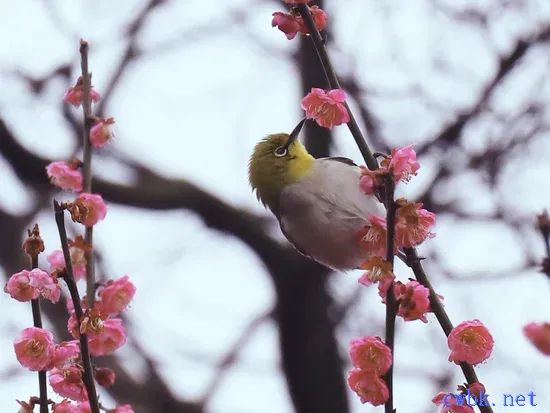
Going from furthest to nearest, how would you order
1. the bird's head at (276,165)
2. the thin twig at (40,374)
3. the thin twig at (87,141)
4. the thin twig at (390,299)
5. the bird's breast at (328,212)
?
the bird's head at (276,165), the bird's breast at (328,212), the thin twig at (87,141), the thin twig at (40,374), the thin twig at (390,299)

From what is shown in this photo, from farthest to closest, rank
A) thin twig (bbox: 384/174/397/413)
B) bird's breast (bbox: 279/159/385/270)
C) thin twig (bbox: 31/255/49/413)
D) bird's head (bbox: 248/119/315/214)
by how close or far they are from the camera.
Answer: bird's head (bbox: 248/119/315/214) < bird's breast (bbox: 279/159/385/270) < thin twig (bbox: 31/255/49/413) < thin twig (bbox: 384/174/397/413)

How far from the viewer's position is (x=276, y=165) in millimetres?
2641

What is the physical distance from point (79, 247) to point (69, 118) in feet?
8.35

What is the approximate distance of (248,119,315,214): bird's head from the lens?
259 centimetres

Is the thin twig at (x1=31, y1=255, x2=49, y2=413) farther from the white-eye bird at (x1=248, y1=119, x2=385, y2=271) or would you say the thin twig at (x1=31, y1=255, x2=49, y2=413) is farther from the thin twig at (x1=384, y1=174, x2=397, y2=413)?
the white-eye bird at (x1=248, y1=119, x2=385, y2=271)

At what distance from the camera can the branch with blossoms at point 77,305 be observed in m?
1.16

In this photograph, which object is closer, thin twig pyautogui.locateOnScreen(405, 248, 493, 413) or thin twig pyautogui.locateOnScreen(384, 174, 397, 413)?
thin twig pyautogui.locateOnScreen(384, 174, 397, 413)

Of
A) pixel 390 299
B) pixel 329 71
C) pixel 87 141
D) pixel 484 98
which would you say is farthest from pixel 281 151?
pixel 484 98

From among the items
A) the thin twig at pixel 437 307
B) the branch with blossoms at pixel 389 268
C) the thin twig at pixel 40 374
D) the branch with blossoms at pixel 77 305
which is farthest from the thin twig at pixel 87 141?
the thin twig at pixel 437 307

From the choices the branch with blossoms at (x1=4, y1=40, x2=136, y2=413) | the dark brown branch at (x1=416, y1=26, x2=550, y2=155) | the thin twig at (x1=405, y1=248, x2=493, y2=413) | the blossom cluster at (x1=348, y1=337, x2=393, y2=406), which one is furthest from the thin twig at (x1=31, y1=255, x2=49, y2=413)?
the dark brown branch at (x1=416, y1=26, x2=550, y2=155)

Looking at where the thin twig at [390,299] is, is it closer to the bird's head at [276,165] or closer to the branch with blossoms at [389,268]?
the branch with blossoms at [389,268]

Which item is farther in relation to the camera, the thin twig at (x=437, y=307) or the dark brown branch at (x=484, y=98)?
the dark brown branch at (x=484, y=98)

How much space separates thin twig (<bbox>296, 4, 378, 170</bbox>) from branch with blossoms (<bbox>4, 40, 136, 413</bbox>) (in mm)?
491

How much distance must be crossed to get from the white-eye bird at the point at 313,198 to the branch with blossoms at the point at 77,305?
84 cm
